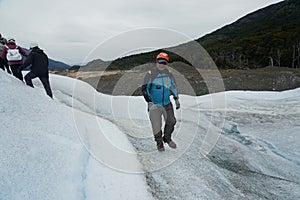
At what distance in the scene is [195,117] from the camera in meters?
9.52

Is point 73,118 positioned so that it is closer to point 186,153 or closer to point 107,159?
point 107,159

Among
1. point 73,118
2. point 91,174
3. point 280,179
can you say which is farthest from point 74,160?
point 280,179

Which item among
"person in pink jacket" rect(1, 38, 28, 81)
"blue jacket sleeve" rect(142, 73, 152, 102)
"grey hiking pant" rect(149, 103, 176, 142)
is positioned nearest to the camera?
"blue jacket sleeve" rect(142, 73, 152, 102)

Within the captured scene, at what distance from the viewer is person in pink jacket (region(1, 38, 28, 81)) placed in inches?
299

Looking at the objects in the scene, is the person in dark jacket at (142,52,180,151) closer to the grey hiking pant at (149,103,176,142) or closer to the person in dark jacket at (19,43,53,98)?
the grey hiking pant at (149,103,176,142)

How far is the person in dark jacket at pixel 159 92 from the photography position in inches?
217

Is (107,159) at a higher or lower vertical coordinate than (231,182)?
higher

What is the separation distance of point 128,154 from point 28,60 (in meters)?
4.08

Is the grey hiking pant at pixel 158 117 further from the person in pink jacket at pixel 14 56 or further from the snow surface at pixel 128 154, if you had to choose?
the person in pink jacket at pixel 14 56

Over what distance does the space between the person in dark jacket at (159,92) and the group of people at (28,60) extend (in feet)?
11.9

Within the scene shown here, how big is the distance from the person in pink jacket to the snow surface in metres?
1.02

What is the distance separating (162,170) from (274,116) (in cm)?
671

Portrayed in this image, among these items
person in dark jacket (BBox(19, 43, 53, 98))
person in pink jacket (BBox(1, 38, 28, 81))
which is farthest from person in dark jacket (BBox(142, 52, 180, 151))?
person in pink jacket (BBox(1, 38, 28, 81))

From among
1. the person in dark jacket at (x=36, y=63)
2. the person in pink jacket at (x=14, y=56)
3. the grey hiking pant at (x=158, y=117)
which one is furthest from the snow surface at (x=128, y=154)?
the person in pink jacket at (x=14, y=56)
